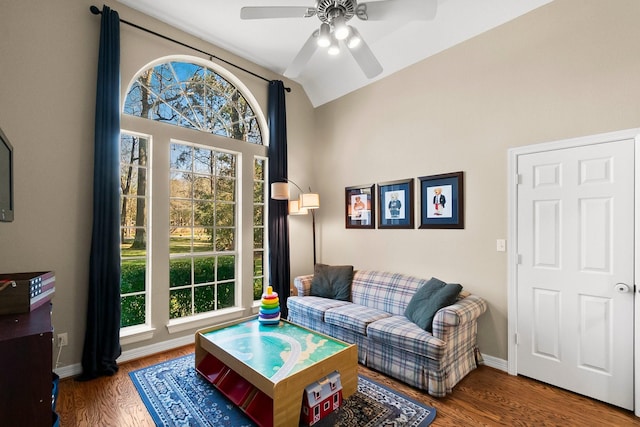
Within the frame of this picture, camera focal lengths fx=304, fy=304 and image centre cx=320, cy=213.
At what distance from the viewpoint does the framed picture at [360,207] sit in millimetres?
3936

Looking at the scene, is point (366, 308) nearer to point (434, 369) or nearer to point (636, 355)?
point (434, 369)

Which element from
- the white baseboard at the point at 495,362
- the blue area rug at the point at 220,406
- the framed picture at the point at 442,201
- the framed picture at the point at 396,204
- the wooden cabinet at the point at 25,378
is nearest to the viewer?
the wooden cabinet at the point at 25,378

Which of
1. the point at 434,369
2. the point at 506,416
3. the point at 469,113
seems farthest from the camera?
the point at 469,113

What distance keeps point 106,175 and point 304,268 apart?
2.73m

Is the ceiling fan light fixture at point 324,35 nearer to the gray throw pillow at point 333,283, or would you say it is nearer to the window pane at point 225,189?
the window pane at point 225,189

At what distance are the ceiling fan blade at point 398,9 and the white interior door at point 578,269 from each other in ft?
5.18

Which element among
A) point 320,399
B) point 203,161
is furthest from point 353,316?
point 203,161

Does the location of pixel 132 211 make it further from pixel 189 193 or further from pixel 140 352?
pixel 140 352

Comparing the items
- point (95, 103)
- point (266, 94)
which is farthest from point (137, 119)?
point (266, 94)

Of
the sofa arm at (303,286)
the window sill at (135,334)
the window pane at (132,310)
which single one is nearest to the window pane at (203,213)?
the window pane at (132,310)

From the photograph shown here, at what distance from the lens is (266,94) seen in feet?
13.8

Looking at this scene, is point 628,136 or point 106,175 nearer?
point 628,136

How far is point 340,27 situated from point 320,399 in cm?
243

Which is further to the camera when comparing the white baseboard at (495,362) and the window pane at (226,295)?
the window pane at (226,295)
